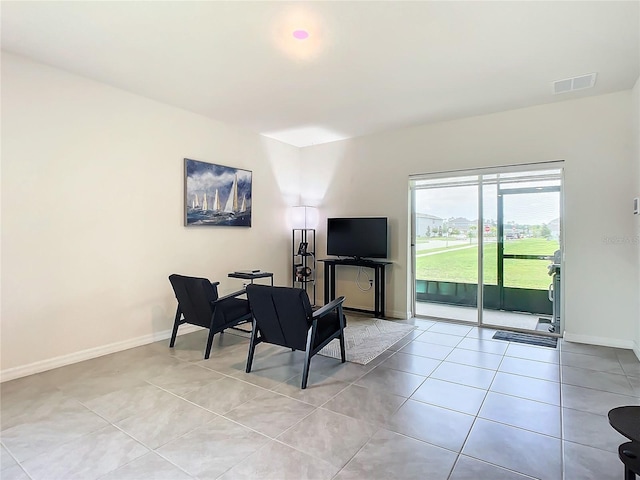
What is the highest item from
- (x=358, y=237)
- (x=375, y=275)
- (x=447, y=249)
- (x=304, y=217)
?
(x=304, y=217)

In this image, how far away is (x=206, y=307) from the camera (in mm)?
3736

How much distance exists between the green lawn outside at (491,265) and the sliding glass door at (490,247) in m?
0.01

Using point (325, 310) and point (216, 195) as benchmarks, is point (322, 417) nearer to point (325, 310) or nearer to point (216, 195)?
point (325, 310)

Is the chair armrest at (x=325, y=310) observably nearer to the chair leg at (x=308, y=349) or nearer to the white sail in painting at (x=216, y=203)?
the chair leg at (x=308, y=349)

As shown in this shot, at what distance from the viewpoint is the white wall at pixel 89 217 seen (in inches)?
125

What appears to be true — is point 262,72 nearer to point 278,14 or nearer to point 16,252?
point 278,14

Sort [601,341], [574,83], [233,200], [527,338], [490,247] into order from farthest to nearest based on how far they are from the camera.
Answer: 1. [233,200]
2. [490,247]
3. [527,338]
4. [601,341]
5. [574,83]

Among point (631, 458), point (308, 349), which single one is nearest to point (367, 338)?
point (308, 349)

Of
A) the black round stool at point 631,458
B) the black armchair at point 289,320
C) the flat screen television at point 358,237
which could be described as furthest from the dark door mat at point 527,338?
the black round stool at point 631,458

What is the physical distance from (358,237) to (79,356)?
3895 mm

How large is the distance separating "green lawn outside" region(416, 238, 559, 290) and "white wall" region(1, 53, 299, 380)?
3.21 m

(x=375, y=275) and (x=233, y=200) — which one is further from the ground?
(x=233, y=200)

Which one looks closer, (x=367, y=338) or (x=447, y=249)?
(x=367, y=338)

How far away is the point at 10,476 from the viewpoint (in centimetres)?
191
